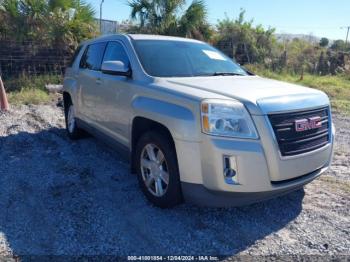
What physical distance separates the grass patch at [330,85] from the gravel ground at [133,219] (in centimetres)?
559

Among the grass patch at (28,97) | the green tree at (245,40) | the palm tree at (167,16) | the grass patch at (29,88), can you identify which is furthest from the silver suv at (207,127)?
the green tree at (245,40)

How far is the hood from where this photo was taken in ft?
10.3

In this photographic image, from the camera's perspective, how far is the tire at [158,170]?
3414 millimetres

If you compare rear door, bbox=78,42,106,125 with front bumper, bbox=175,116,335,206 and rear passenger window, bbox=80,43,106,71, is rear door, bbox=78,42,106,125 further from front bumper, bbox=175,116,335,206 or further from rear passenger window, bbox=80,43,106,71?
front bumper, bbox=175,116,335,206

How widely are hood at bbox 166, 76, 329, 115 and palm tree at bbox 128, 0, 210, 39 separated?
960 cm

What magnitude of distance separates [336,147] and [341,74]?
12.3m

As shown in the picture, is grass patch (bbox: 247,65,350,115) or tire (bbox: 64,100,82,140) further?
grass patch (bbox: 247,65,350,115)

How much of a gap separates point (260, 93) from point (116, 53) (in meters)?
2.16

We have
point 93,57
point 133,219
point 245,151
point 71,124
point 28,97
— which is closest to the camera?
point 245,151

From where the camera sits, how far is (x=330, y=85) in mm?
13266

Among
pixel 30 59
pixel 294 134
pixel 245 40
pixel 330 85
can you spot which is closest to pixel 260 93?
pixel 294 134

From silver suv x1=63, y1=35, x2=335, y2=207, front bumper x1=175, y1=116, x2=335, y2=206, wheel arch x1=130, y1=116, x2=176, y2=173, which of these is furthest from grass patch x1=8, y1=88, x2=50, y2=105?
front bumper x1=175, y1=116, x2=335, y2=206

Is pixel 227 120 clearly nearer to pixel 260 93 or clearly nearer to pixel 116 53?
pixel 260 93

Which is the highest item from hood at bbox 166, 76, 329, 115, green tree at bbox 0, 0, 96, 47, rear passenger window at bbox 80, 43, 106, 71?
green tree at bbox 0, 0, 96, 47
